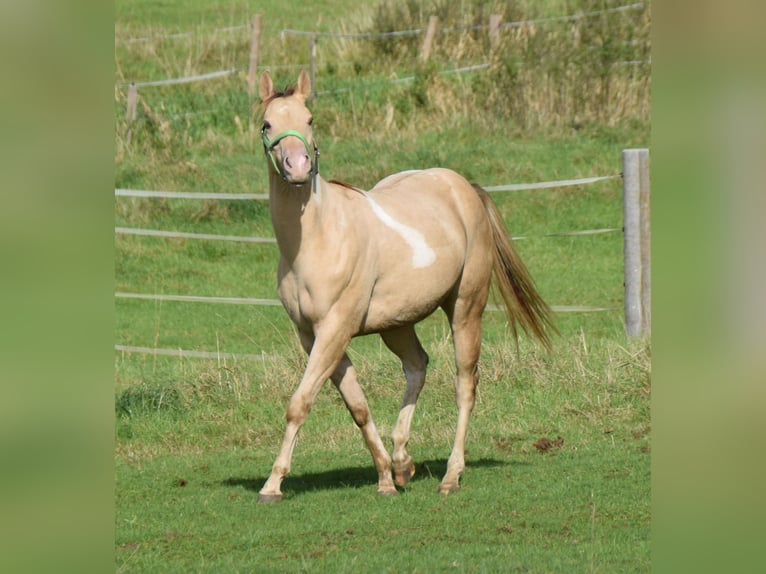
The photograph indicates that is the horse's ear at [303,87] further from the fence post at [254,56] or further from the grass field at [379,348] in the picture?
the fence post at [254,56]

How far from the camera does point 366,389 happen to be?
968 centimetres

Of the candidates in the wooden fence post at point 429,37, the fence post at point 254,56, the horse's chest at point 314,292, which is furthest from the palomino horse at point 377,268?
the wooden fence post at point 429,37

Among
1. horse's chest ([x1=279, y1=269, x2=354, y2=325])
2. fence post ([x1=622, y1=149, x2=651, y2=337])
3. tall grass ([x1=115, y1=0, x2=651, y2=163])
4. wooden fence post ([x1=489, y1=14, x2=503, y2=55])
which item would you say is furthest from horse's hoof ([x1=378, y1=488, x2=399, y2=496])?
wooden fence post ([x1=489, y1=14, x2=503, y2=55])

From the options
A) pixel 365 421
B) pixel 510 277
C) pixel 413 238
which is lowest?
pixel 365 421

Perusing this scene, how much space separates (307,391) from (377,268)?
822 millimetres

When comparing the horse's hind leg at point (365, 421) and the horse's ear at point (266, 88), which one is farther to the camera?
the horse's hind leg at point (365, 421)

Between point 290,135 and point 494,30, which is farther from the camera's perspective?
point 494,30

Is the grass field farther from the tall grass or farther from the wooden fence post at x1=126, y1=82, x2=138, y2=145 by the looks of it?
the wooden fence post at x1=126, y1=82, x2=138, y2=145

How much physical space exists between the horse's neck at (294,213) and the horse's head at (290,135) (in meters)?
0.13

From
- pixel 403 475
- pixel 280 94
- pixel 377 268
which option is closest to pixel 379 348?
pixel 403 475

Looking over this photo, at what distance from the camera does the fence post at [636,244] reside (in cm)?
1081

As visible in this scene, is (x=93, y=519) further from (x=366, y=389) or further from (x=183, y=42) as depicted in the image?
(x=183, y=42)

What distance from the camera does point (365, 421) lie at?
691 cm

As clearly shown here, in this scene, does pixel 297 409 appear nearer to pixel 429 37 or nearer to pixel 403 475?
pixel 403 475
